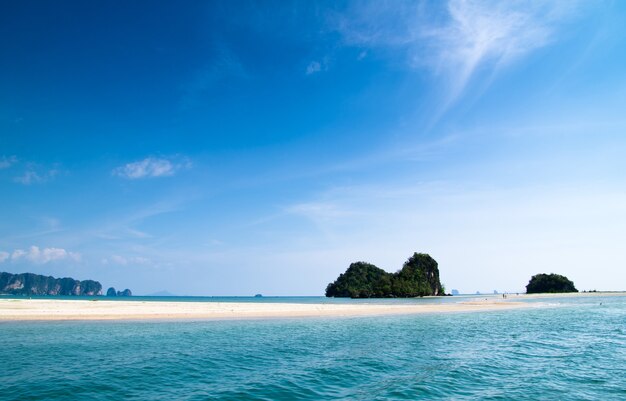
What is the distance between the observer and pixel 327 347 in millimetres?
25219

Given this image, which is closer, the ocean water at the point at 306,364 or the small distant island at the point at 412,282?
the ocean water at the point at 306,364

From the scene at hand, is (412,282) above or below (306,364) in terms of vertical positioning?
above

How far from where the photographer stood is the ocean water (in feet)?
48.2

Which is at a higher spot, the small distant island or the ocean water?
the small distant island

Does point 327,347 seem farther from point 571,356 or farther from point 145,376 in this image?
point 571,356

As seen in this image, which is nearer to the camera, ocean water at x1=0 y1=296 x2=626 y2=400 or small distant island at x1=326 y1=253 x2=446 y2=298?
ocean water at x1=0 y1=296 x2=626 y2=400

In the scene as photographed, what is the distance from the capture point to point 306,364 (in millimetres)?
19844

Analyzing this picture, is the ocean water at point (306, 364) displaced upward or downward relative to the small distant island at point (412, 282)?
downward

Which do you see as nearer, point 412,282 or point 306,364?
point 306,364

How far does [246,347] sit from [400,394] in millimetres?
13596

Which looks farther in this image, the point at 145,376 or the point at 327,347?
the point at 327,347

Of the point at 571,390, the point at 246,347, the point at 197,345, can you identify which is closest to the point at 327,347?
the point at 246,347

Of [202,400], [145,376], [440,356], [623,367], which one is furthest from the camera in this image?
[440,356]

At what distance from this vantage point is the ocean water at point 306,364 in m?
14.7
